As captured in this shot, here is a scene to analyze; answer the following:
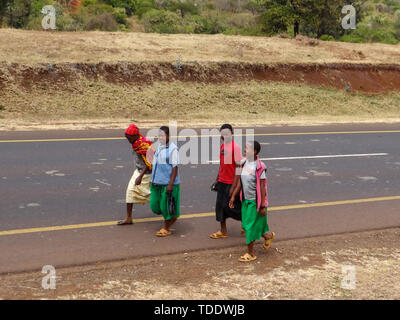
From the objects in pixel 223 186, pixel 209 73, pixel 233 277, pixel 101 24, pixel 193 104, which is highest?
pixel 101 24

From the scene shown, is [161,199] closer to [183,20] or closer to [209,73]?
[209,73]

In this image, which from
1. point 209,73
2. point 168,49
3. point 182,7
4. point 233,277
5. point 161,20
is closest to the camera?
point 233,277

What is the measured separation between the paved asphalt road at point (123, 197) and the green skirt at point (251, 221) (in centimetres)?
67

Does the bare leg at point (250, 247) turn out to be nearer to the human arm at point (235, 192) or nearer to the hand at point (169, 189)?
the human arm at point (235, 192)

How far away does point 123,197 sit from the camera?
8.38m

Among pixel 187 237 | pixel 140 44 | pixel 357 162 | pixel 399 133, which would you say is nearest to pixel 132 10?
pixel 140 44

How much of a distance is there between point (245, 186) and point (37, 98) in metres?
14.6

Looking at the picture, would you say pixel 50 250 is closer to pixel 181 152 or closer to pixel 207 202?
pixel 207 202

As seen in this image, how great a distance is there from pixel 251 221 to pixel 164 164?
143cm

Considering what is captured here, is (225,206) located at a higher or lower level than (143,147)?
lower

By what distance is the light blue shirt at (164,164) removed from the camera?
6605 mm

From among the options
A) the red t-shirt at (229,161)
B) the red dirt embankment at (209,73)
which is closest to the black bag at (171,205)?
the red t-shirt at (229,161)

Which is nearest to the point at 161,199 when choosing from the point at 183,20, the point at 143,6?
the point at 183,20

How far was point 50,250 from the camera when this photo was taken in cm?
602
